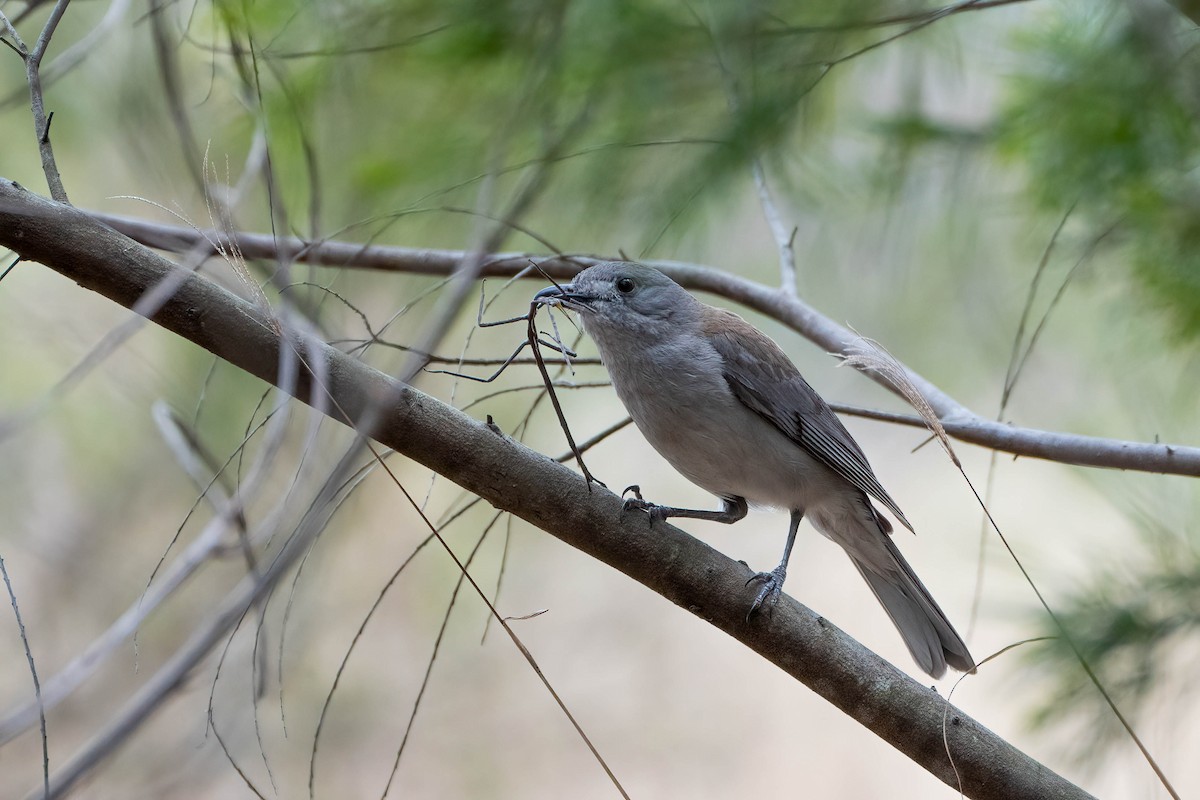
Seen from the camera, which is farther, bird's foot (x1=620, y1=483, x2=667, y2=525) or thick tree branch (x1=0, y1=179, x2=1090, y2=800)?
bird's foot (x1=620, y1=483, x2=667, y2=525)

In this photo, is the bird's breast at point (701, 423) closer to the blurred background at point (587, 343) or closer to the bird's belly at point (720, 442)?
the bird's belly at point (720, 442)

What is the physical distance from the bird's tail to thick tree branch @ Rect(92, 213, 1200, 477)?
56 centimetres

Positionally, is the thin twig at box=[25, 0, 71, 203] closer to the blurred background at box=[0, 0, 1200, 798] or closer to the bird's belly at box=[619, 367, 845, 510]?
the blurred background at box=[0, 0, 1200, 798]

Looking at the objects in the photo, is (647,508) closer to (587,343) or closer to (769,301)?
(769,301)

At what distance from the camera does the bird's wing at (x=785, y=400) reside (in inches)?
96.0

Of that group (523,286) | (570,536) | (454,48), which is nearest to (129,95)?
(454,48)

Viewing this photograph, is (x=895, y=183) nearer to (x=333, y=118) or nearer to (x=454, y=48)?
(x=454, y=48)

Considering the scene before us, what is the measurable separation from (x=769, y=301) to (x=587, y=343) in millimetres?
999

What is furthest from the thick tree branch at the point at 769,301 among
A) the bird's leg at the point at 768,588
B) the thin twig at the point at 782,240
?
the bird's leg at the point at 768,588

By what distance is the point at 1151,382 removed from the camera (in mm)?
3066

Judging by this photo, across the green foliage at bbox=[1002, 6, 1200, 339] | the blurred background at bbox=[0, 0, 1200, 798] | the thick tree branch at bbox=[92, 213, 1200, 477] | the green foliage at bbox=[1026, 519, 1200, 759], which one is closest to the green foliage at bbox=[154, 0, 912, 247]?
the blurred background at bbox=[0, 0, 1200, 798]

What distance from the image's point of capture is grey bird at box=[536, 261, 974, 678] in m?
2.31

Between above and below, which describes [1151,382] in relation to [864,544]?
above

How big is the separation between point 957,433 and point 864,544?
65cm
